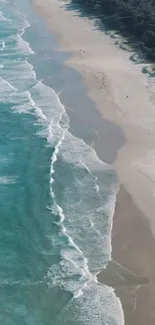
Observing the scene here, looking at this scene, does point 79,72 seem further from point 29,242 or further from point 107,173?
point 29,242

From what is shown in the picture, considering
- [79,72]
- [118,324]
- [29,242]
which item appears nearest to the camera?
[118,324]

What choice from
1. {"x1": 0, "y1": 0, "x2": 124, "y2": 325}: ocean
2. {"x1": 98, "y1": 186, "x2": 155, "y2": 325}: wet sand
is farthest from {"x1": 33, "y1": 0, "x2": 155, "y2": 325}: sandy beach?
{"x1": 0, "y1": 0, "x2": 124, "y2": 325}: ocean

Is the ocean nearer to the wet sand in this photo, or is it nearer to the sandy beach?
the wet sand

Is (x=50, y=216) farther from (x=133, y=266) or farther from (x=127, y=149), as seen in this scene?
(x=127, y=149)

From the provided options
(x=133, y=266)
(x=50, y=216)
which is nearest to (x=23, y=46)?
(x=50, y=216)

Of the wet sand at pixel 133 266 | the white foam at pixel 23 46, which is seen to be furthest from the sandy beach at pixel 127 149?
the white foam at pixel 23 46

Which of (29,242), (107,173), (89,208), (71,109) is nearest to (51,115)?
(71,109)
